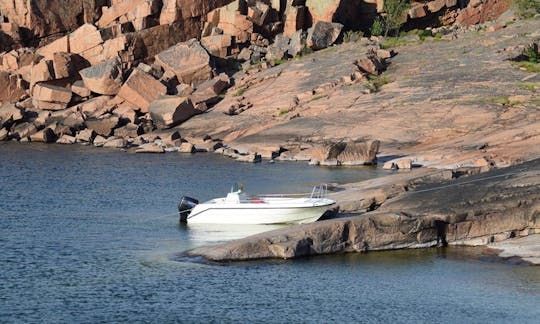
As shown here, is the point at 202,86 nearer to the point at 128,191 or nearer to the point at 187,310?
the point at 128,191

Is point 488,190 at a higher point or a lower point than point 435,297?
higher

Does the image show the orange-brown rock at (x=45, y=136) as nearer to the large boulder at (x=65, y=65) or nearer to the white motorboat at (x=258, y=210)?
the large boulder at (x=65, y=65)

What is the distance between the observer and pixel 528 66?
9350 centimetres

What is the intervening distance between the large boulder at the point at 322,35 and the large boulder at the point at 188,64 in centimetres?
1149

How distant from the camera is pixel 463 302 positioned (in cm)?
4044

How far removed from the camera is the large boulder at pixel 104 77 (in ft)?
→ 346

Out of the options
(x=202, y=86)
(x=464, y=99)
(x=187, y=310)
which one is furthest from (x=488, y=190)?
(x=202, y=86)

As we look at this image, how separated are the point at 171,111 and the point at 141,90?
7.42 metres

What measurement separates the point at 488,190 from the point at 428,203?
318cm

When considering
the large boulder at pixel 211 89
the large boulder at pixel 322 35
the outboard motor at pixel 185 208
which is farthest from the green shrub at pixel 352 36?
the outboard motor at pixel 185 208

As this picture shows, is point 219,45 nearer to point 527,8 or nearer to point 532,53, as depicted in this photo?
point 527,8

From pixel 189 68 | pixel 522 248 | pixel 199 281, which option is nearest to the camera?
pixel 199 281

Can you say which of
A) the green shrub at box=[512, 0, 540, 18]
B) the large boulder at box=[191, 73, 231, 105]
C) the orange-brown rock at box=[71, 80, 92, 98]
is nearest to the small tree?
the green shrub at box=[512, 0, 540, 18]

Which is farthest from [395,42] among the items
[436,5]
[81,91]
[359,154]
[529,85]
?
[81,91]
